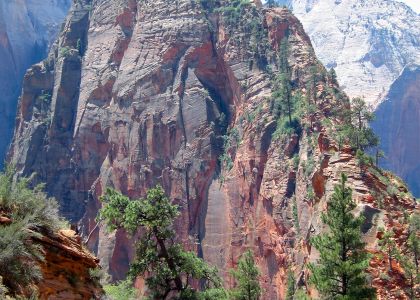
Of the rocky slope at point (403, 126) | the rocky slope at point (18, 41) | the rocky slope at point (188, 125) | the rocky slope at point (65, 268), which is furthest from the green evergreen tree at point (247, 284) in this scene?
the rocky slope at point (403, 126)

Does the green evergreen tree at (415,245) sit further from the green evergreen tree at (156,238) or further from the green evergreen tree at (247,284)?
the green evergreen tree at (156,238)

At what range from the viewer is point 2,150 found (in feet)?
347

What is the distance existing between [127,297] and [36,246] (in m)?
10.2

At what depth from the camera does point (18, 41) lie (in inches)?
4722

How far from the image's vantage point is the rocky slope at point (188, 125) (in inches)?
2215

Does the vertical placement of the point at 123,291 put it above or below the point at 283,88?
below

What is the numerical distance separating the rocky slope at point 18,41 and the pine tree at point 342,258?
91727 mm

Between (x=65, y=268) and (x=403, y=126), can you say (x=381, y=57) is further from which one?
(x=65, y=268)

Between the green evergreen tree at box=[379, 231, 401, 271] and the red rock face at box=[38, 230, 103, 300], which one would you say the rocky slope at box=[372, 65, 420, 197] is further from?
the red rock face at box=[38, 230, 103, 300]

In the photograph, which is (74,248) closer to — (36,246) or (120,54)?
(36,246)

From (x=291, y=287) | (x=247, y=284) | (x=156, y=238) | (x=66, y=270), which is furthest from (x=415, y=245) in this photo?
(x=66, y=270)

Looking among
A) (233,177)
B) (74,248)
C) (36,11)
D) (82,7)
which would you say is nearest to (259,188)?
(233,177)

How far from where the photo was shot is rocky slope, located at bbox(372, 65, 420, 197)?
11125 cm

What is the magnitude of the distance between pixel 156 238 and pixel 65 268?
7818 mm
